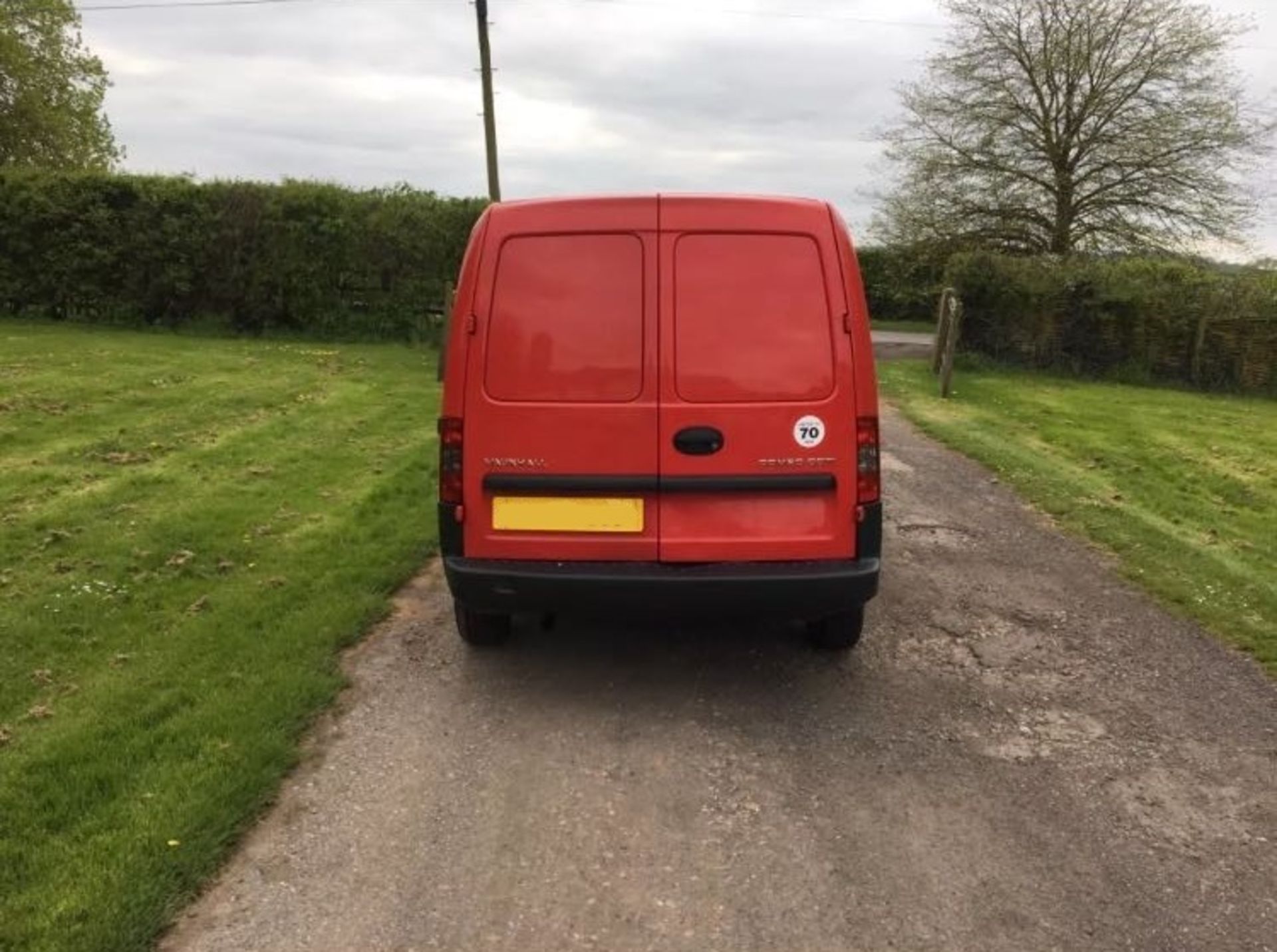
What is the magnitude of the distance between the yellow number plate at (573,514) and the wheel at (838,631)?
1.18m

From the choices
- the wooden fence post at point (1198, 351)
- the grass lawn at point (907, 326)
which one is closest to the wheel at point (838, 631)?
the wooden fence post at point (1198, 351)

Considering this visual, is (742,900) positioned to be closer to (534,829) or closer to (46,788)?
(534,829)

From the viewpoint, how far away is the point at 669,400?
13.8 feet

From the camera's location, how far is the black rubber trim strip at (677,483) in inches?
166

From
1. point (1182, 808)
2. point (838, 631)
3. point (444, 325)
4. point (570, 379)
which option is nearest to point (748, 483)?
point (570, 379)

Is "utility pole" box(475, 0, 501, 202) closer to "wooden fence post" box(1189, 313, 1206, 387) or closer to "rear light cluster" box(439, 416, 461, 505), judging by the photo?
"wooden fence post" box(1189, 313, 1206, 387)

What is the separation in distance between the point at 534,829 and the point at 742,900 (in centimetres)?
74

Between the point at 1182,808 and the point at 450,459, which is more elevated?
the point at 450,459

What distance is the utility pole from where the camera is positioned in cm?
2106

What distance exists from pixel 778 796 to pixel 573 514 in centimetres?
137

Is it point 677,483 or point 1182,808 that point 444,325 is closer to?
point 677,483

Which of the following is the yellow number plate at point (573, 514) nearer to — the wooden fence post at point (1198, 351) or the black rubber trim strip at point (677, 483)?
the black rubber trim strip at point (677, 483)

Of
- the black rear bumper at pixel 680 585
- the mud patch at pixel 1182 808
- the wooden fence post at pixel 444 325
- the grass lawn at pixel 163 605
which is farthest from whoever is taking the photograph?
the wooden fence post at pixel 444 325

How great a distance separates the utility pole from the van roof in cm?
1737
